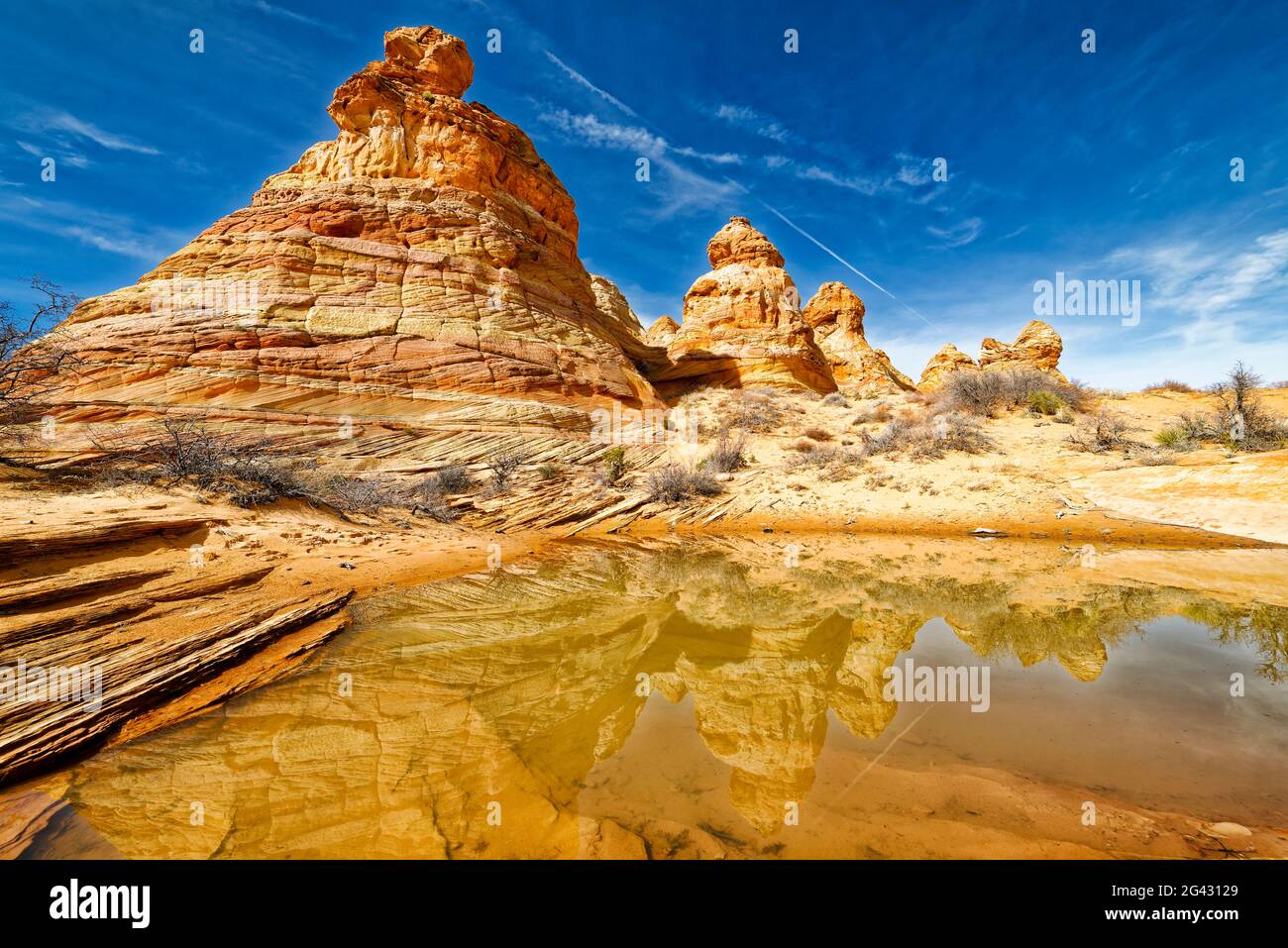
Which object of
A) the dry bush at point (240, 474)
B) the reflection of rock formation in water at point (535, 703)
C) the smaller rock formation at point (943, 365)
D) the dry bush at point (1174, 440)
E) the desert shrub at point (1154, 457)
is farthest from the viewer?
the smaller rock formation at point (943, 365)

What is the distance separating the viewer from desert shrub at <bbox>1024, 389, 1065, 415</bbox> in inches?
774

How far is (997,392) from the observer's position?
69.7 feet

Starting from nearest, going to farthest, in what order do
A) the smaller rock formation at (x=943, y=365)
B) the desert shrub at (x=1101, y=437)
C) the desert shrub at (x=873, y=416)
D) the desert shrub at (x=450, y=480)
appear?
the desert shrub at (x=450, y=480)
the desert shrub at (x=1101, y=437)
the desert shrub at (x=873, y=416)
the smaller rock formation at (x=943, y=365)

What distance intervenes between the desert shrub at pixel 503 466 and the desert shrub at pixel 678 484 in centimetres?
445

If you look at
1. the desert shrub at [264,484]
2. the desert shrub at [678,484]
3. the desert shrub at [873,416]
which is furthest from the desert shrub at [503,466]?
the desert shrub at [873,416]

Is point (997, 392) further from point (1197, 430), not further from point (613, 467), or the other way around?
point (613, 467)

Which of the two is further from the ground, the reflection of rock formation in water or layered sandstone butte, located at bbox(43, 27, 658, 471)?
layered sandstone butte, located at bbox(43, 27, 658, 471)

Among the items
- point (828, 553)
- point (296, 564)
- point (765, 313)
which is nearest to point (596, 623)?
point (296, 564)

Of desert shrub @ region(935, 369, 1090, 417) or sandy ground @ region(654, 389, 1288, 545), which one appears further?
desert shrub @ region(935, 369, 1090, 417)

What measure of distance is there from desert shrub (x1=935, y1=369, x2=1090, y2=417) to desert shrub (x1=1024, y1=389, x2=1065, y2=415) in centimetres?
25

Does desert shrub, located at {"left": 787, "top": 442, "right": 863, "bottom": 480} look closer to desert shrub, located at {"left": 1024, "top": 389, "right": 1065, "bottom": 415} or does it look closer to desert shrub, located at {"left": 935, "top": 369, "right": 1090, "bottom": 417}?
desert shrub, located at {"left": 935, "top": 369, "right": 1090, "bottom": 417}

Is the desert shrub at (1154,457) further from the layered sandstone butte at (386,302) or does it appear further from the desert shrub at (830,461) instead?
the layered sandstone butte at (386,302)

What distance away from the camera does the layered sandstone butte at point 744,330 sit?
Answer: 103ft

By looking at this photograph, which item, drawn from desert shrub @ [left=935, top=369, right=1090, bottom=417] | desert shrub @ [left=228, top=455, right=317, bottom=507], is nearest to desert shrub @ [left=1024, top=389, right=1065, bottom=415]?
desert shrub @ [left=935, top=369, right=1090, bottom=417]
